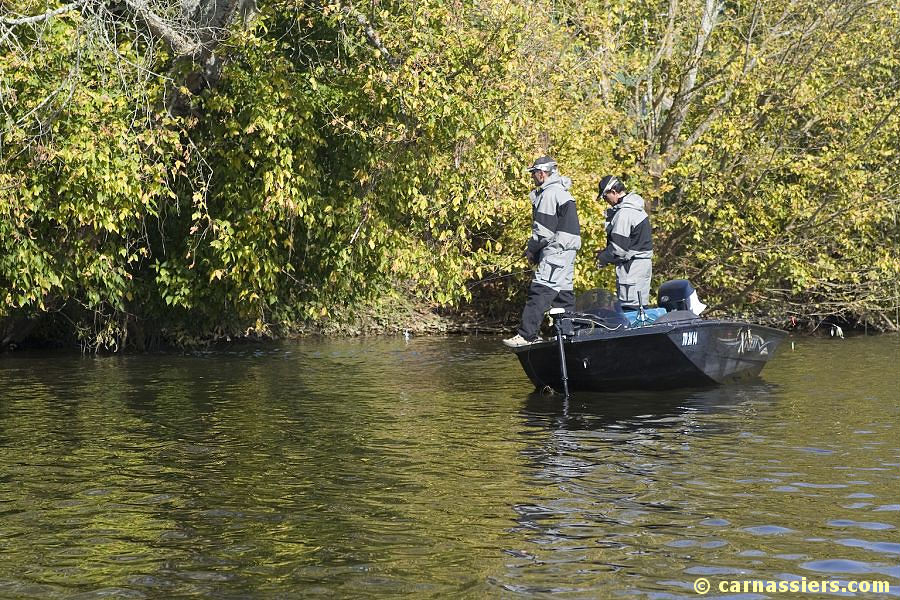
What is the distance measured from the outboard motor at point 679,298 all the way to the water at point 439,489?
97cm

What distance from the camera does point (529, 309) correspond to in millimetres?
14422

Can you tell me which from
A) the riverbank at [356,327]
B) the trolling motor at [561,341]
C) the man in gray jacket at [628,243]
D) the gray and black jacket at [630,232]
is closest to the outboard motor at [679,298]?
the man in gray jacket at [628,243]

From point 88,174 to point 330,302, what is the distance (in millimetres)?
5279

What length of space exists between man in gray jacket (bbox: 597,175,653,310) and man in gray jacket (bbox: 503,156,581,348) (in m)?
0.47

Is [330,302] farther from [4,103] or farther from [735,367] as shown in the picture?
[735,367]

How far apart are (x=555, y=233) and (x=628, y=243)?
861 mm

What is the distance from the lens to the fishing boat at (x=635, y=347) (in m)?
14.1

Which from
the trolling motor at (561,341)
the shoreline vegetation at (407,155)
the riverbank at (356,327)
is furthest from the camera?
the riverbank at (356,327)

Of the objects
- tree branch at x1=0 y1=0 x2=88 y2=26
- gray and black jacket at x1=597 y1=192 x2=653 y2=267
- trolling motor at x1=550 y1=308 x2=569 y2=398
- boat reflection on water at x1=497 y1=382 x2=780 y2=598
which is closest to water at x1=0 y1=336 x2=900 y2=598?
boat reflection on water at x1=497 y1=382 x2=780 y2=598

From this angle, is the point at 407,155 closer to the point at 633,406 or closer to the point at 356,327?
the point at 633,406

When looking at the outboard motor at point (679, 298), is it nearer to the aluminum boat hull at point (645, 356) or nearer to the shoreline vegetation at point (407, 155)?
the aluminum boat hull at point (645, 356)

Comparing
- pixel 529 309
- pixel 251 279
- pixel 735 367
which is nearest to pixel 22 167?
pixel 251 279

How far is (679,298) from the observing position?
49.5ft

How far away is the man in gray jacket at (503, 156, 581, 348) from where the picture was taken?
14438 millimetres
